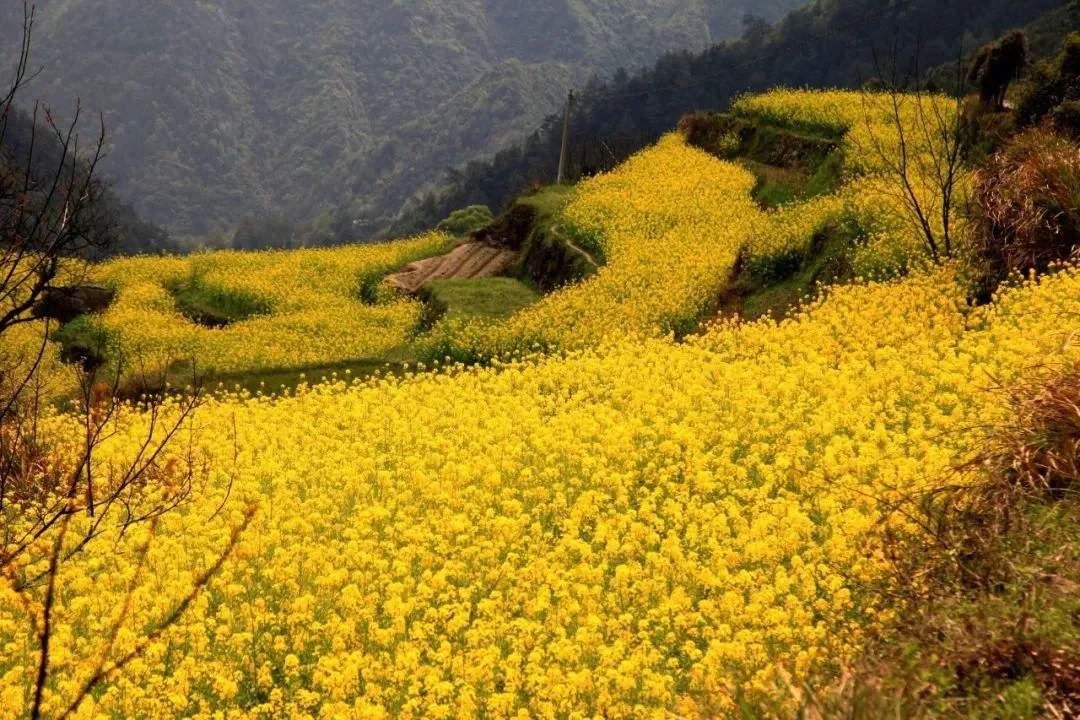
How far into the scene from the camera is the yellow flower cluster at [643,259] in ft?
72.7

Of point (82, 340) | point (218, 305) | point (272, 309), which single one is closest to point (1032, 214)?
point (272, 309)

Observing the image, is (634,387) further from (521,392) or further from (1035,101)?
(1035,101)

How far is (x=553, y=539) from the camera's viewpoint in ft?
32.5

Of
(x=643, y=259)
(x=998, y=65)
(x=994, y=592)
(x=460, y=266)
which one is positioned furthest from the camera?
(x=460, y=266)

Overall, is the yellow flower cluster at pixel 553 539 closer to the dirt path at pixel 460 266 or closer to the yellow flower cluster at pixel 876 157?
the yellow flower cluster at pixel 876 157

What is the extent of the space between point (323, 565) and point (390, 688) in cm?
234

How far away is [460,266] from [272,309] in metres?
7.67

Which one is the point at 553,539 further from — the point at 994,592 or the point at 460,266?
the point at 460,266

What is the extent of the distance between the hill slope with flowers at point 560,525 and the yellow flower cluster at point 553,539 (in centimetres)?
4

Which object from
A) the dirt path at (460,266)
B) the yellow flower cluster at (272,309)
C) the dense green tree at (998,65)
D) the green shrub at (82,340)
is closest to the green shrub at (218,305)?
the yellow flower cluster at (272,309)

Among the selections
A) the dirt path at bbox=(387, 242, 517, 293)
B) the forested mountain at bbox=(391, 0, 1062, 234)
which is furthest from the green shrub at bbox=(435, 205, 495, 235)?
the forested mountain at bbox=(391, 0, 1062, 234)

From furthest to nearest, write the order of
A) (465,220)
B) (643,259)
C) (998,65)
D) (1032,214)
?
1. (465,220)
2. (643,259)
3. (998,65)
4. (1032,214)

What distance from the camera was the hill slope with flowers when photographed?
23.4 feet

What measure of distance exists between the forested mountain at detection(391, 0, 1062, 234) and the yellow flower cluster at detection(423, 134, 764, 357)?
1675 inches
